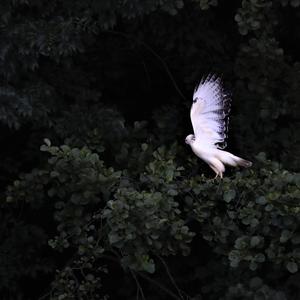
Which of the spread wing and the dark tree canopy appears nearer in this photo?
the dark tree canopy

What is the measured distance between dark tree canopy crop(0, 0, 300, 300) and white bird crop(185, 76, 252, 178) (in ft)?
0.35

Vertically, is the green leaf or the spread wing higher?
the spread wing

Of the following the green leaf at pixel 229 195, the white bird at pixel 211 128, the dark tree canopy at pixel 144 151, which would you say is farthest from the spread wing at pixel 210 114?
the green leaf at pixel 229 195

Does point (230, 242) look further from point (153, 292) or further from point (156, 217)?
point (153, 292)

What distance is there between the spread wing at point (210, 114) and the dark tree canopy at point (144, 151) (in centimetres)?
22

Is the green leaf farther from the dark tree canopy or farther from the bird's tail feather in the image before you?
the bird's tail feather

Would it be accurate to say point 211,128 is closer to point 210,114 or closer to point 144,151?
point 210,114

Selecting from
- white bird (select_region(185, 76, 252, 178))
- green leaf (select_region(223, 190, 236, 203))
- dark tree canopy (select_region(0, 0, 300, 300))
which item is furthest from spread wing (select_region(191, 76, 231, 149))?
green leaf (select_region(223, 190, 236, 203))

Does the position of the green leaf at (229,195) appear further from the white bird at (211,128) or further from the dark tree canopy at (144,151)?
the white bird at (211,128)

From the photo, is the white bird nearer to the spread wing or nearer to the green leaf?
the spread wing

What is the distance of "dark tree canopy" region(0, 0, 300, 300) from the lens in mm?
4645

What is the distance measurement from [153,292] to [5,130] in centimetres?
140

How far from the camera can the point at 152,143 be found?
5.76m

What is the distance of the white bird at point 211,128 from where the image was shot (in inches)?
191
